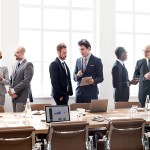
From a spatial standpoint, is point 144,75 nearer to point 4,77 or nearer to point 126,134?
point 4,77

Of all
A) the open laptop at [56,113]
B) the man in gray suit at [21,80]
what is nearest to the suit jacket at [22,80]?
the man in gray suit at [21,80]

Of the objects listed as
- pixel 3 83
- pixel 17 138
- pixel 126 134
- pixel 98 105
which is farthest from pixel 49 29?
pixel 17 138

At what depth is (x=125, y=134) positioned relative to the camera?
3945 mm

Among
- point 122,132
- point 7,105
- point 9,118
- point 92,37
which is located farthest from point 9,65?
point 122,132

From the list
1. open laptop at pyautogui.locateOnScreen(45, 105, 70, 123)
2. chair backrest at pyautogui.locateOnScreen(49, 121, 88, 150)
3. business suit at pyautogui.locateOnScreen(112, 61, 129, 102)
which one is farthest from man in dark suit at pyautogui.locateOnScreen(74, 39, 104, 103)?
chair backrest at pyautogui.locateOnScreen(49, 121, 88, 150)

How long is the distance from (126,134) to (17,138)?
1.31m

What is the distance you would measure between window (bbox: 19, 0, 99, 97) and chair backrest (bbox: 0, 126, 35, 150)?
452cm

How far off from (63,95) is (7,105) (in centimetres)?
176

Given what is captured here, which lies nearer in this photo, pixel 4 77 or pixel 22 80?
pixel 22 80

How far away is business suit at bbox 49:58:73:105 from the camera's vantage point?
606 cm

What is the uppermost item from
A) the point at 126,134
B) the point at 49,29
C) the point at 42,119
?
the point at 49,29

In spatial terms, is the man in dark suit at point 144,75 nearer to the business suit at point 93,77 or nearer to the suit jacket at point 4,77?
the business suit at point 93,77

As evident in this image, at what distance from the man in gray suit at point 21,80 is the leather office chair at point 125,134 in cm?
257

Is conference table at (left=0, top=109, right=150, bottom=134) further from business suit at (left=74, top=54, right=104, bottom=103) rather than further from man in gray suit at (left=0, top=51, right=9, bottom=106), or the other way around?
man in gray suit at (left=0, top=51, right=9, bottom=106)
